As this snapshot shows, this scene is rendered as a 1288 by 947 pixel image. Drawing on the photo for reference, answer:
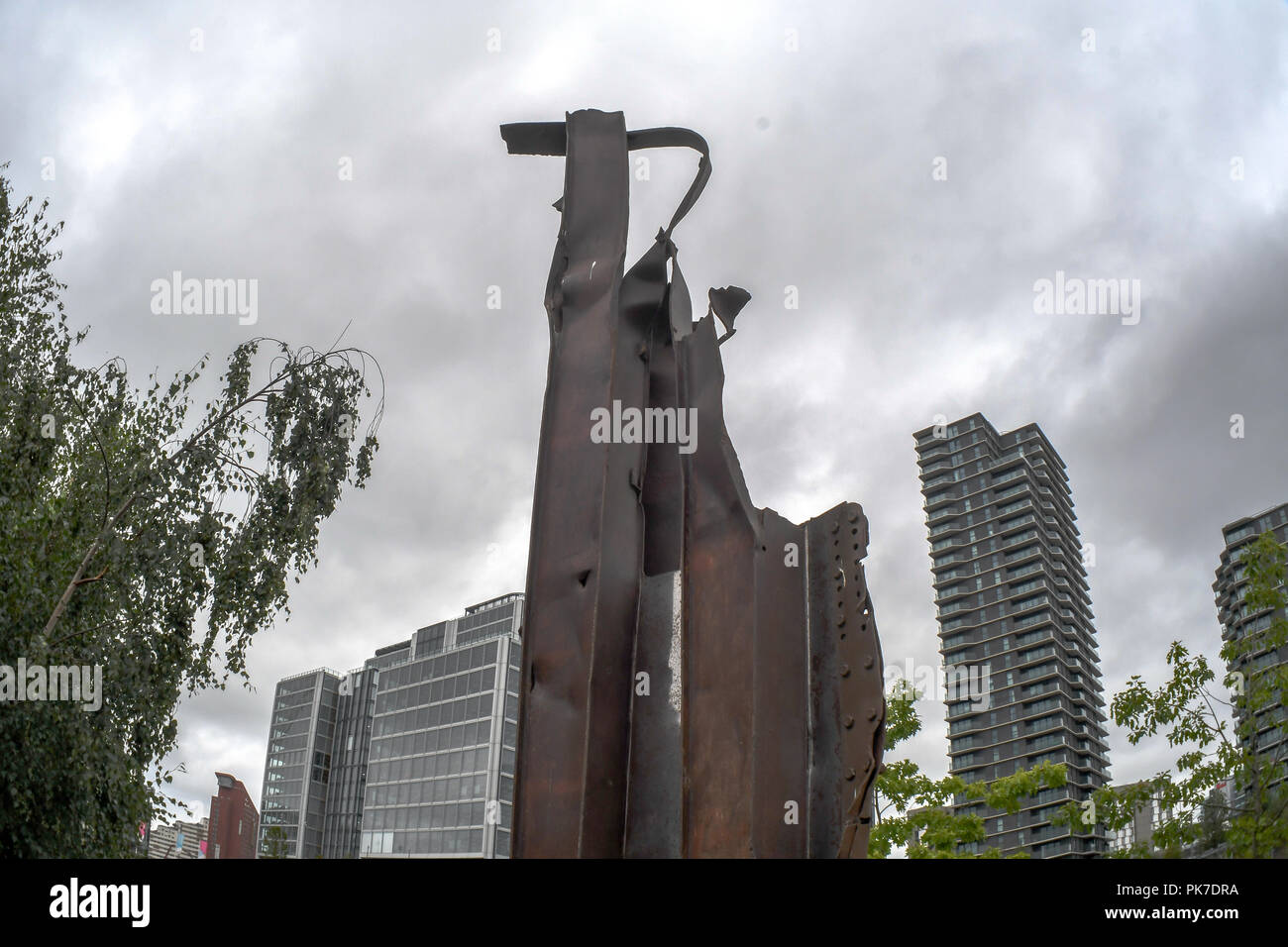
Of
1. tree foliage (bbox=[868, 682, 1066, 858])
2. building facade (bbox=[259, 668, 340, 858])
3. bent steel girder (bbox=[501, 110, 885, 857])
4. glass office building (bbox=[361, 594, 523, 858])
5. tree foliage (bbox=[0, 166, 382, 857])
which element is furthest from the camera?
building facade (bbox=[259, 668, 340, 858])

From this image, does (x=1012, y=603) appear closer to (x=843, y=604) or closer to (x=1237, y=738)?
(x=1237, y=738)

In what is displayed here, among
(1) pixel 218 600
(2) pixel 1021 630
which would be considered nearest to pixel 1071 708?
(2) pixel 1021 630

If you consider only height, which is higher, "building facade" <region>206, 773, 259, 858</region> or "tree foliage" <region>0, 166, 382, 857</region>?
"tree foliage" <region>0, 166, 382, 857</region>

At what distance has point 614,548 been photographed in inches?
106

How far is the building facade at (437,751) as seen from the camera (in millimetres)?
96812

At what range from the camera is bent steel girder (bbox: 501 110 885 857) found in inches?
99.1

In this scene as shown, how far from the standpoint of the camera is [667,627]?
2.75 meters

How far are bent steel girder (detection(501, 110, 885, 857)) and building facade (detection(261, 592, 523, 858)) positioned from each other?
277 feet

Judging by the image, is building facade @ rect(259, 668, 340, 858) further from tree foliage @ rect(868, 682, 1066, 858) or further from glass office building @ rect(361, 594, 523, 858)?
tree foliage @ rect(868, 682, 1066, 858)

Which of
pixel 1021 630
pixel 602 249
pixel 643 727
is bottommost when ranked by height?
pixel 643 727

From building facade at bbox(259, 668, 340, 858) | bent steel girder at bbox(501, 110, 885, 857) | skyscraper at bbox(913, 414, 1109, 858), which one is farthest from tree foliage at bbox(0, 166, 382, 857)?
building facade at bbox(259, 668, 340, 858)

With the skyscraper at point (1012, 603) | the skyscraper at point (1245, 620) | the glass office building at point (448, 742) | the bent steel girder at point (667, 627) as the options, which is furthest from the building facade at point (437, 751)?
the bent steel girder at point (667, 627)
